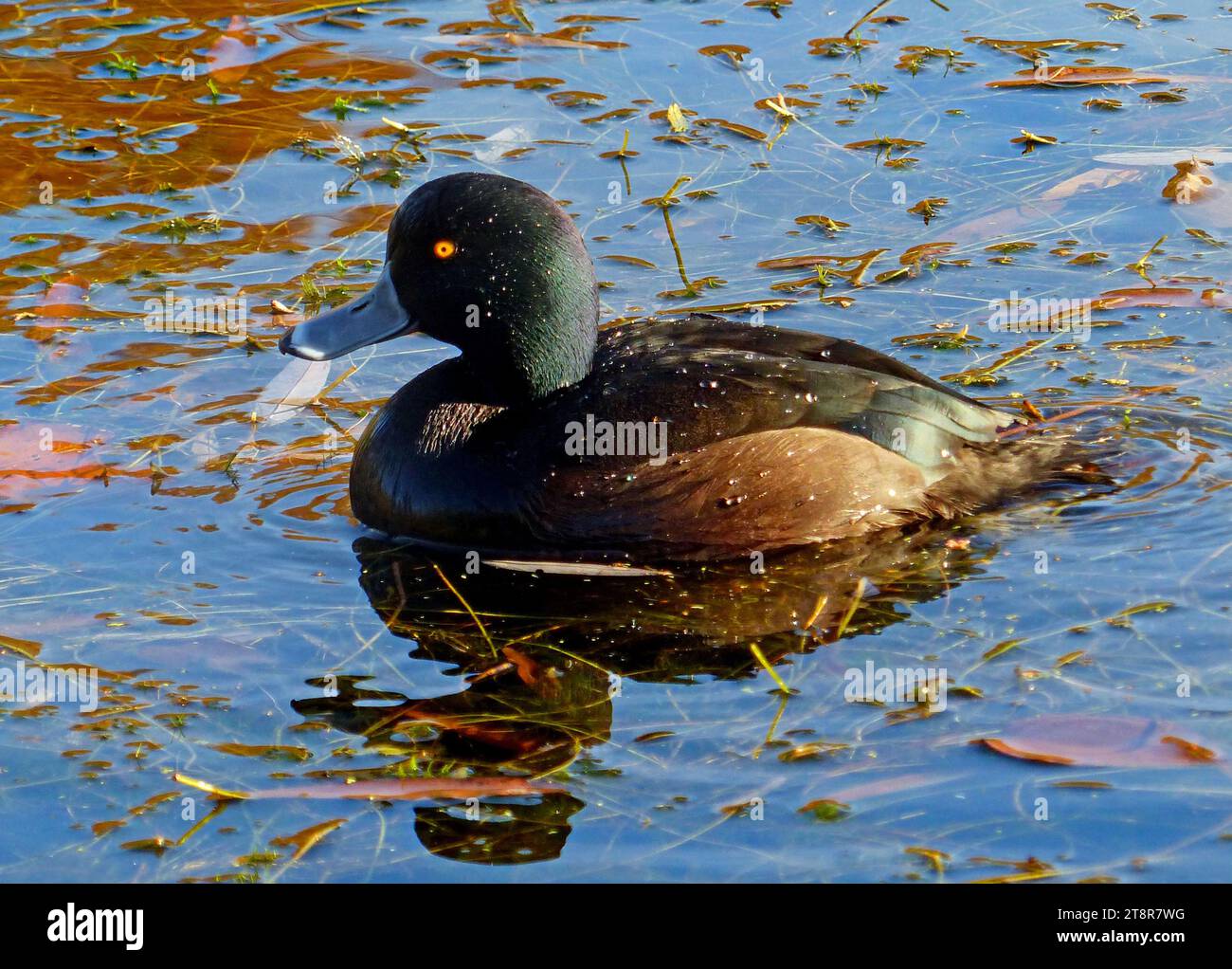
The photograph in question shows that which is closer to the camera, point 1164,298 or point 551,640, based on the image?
point 551,640

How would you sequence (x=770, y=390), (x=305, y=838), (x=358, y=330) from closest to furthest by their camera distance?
(x=305, y=838) < (x=770, y=390) < (x=358, y=330)

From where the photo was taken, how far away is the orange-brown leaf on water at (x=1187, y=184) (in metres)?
8.80

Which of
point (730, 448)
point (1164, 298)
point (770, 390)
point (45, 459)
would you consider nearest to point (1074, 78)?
point (1164, 298)

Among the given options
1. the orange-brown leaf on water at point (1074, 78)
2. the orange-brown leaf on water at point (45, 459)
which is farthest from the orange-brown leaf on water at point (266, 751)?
the orange-brown leaf on water at point (1074, 78)

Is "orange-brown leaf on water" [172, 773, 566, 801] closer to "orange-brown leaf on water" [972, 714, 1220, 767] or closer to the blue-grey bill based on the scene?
"orange-brown leaf on water" [972, 714, 1220, 767]

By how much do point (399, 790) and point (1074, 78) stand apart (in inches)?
268

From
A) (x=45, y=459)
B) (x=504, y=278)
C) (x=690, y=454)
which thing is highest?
(x=504, y=278)

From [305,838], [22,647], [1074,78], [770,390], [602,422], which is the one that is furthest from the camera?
[1074,78]

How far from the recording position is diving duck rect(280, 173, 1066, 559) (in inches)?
245

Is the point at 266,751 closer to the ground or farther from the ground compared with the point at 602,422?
closer to the ground

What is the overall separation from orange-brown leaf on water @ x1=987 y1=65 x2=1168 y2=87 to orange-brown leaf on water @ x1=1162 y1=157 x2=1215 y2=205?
3.94 ft

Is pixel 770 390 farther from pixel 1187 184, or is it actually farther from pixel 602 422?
pixel 1187 184

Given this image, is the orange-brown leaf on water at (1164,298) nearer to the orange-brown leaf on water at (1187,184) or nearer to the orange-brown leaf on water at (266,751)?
the orange-brown leaf on water at (1187,184)

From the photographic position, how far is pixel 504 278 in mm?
6457
